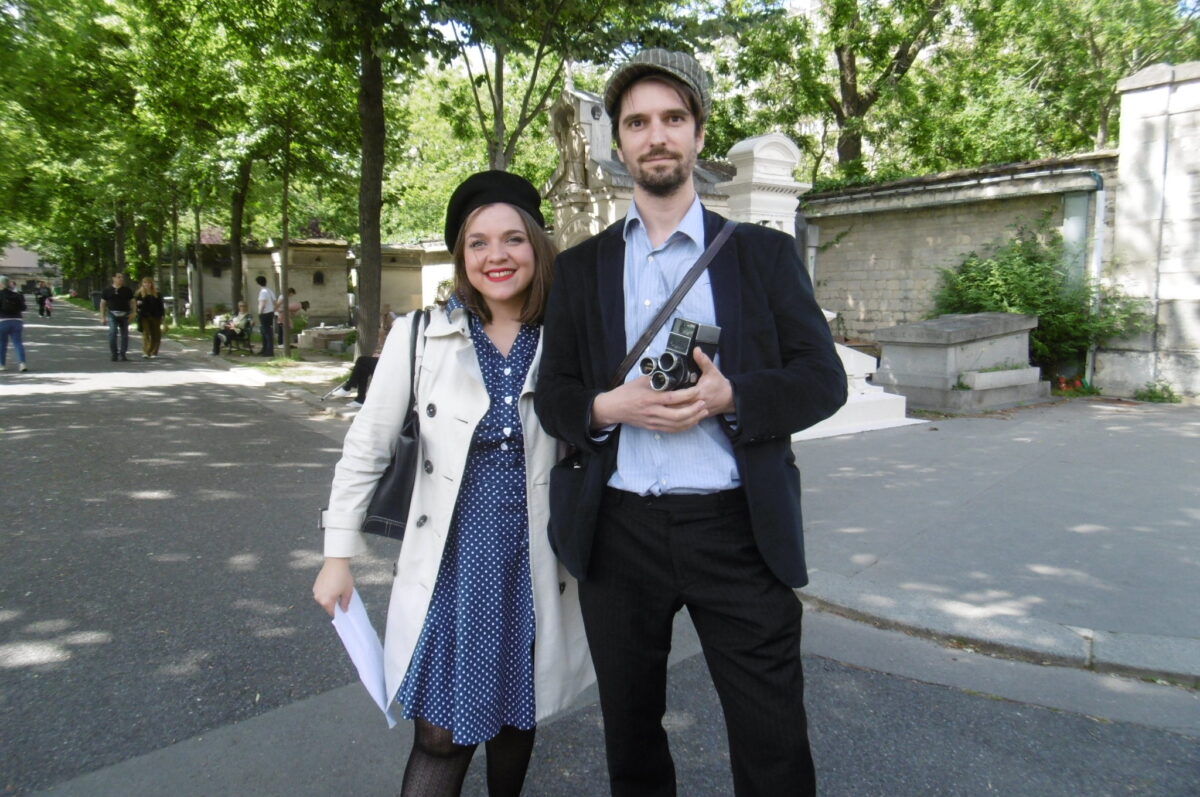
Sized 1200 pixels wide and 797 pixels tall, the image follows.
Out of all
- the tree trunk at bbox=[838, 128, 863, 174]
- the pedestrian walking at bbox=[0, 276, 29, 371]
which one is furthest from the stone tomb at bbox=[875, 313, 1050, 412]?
the pedestrian walking at bbox=[0, 276, 29, 371]

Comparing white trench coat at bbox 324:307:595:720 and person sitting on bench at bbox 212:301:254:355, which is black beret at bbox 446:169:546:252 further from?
person sitting on bench at bbox 212:301:254:355

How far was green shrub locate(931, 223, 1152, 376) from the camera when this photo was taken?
1220 cm

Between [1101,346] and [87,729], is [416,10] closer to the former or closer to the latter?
[87,729]

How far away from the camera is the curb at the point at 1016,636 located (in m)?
3.58

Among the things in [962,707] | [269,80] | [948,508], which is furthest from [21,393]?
[962,707]

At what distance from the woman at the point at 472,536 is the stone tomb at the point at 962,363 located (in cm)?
975

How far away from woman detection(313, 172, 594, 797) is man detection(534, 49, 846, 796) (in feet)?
0.64

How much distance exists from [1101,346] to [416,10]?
34.7 ft

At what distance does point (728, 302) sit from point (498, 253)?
653mm

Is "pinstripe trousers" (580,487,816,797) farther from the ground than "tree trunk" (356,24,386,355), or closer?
closer

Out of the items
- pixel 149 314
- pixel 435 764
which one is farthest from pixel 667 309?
pixel 149 314

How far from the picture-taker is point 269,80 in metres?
17.0

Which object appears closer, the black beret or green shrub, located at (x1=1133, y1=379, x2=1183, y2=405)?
the black beret

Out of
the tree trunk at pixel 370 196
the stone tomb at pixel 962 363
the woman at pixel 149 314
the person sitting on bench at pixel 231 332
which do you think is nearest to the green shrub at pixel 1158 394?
the stone tomb at pixel 962 363
